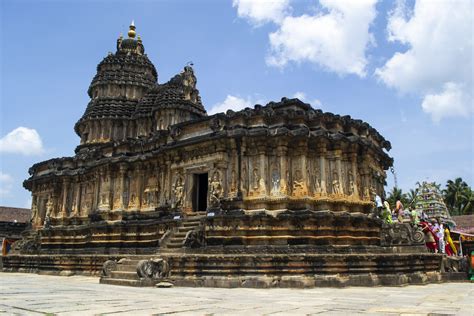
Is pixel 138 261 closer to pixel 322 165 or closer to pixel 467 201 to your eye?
pixel 322 165

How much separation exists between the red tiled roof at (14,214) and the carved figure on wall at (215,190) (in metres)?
39.2

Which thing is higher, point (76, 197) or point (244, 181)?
point (76, 197)

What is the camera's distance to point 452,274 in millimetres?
17406

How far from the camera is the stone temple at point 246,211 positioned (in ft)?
48.4

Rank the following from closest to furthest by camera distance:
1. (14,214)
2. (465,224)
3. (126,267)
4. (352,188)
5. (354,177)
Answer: (126,267) → (352,188) → (354,177) → (465,224) → (14,214)

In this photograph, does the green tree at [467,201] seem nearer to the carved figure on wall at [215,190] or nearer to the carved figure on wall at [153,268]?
the carved figure on wall at [215,190]

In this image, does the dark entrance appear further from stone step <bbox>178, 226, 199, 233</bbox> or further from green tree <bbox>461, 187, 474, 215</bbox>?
green tree <bbox>461, 187, 474, 215</bbox>

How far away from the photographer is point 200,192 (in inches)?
853

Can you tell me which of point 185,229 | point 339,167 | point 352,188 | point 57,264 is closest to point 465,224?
point 352,188

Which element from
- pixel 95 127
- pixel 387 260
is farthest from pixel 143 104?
pixel 387 260

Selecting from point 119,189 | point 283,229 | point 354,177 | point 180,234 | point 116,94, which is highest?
point 116,94

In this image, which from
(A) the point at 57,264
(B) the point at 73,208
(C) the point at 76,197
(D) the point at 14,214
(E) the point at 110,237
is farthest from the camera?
(D) the point at 14,214

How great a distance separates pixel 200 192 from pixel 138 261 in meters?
6.83

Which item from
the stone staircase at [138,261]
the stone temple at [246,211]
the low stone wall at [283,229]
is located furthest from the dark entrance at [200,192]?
the low stone wall at [283,229]
